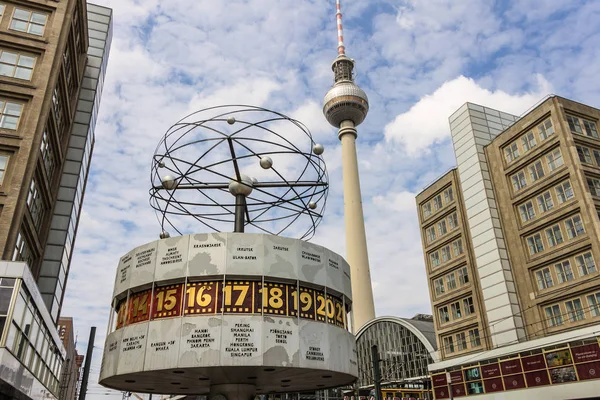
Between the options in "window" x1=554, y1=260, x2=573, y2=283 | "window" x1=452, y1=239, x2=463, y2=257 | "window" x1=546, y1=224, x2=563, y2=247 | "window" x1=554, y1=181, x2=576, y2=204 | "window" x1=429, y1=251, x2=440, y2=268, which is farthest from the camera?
"window" x1=429, y1=251, x2=440, y2=268

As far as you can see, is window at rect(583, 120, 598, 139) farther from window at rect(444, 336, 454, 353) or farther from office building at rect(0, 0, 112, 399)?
office building at rect(0, 0, 112, 399)

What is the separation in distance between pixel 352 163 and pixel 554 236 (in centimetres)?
7791

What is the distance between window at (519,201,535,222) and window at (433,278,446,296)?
12.6 m

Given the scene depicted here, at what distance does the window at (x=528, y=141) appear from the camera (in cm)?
4323

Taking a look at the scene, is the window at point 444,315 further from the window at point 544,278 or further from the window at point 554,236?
the window at point 554,236

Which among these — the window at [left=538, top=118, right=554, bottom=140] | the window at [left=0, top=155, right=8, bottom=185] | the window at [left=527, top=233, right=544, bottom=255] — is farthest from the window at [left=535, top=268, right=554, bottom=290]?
the window at [left=0, top=155, right=8, bottom=185]

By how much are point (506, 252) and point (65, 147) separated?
4412 cm

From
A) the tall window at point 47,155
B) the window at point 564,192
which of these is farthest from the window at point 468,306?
the tall window at point 47,155

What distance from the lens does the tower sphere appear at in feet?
401

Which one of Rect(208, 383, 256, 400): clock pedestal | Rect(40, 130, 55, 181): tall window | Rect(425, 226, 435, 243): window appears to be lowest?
Rect(208, 383, 256, 400): clock pedestal

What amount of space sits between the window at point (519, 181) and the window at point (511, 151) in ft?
5.98

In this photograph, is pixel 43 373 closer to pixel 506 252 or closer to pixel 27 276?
pixel 27 276


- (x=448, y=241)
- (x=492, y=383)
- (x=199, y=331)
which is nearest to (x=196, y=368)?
(x=199, y=331)

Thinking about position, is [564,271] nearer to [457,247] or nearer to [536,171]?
[536,171]
